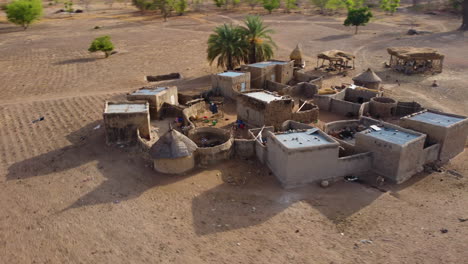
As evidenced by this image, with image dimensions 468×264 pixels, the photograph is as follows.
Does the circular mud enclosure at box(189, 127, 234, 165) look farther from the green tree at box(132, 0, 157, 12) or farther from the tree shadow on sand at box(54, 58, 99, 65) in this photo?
the green tree at box(132, 0, 157, 12)

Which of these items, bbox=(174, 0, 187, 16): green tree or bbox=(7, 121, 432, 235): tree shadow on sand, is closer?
bbox=(7, 121, 432, 235): tree shadow on sand

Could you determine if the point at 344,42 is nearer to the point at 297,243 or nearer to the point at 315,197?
the point at 315,197

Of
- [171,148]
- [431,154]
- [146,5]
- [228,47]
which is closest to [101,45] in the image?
[228,47]

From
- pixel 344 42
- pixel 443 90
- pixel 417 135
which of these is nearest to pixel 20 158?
pixel 417 135

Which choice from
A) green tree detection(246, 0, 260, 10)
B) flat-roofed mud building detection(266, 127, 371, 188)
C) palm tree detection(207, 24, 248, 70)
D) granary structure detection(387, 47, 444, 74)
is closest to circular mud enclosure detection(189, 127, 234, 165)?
flat-roofed mud building detection(266, 127, 371, 188)

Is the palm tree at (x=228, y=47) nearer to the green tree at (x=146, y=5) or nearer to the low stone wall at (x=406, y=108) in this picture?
the low stone wall at (x=406, y=108)

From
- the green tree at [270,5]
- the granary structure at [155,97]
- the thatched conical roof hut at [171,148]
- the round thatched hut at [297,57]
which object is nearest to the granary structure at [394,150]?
the thatched conical roof hut at [171,148]
